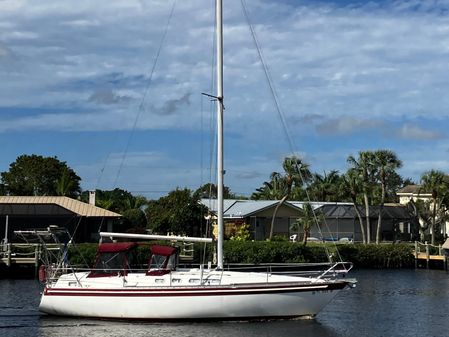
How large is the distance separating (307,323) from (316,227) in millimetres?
56798

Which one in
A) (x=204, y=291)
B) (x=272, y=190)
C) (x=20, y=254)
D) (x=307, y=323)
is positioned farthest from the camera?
(x=272, y=190)

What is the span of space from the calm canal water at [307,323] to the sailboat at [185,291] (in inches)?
18.9

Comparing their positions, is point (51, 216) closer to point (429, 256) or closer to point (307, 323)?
point (429, 256)

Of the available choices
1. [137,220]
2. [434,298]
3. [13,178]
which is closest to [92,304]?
[434,298]

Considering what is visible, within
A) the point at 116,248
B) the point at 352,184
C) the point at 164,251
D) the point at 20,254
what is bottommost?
the point at 20,254

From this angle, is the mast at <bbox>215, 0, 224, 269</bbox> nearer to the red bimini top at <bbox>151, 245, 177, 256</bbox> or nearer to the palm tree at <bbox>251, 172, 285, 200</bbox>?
the red bimini top at <bbox>151, 245, 177, 256</bbox>

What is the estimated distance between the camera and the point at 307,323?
3241 cm

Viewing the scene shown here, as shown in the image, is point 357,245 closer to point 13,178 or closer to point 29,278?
point 29,278

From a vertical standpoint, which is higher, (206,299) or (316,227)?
(316,227)

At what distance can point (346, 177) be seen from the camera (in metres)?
86.1

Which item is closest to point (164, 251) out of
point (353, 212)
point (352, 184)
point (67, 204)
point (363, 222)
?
point (67, 204)

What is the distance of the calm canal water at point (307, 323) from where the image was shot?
3065cm

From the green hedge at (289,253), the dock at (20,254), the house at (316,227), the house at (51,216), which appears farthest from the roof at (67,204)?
the green hedge at (289,253)

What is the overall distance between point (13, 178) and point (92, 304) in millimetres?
69260
